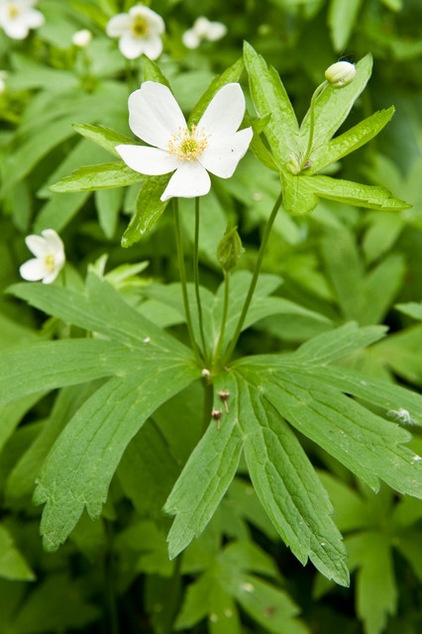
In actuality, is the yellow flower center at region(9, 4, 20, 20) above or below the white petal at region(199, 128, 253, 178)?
above

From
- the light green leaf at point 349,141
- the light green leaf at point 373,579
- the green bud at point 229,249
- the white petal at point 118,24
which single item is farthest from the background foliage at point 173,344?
the light green leaf at point 349,141

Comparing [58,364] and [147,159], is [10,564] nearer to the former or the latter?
[58,364]

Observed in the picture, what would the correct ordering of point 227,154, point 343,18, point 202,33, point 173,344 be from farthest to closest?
point 202,33
point 343,18
point 173,344
point 227,154

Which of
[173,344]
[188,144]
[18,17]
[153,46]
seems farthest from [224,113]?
[18,17]

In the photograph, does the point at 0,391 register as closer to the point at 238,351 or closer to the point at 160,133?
the point at 160,133

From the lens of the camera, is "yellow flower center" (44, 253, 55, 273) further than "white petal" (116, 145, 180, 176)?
Yes

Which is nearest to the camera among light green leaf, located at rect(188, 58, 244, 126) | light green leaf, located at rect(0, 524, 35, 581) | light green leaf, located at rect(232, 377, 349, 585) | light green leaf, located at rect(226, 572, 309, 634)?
light green leaf, located at rect(232, 377, 349, 585)

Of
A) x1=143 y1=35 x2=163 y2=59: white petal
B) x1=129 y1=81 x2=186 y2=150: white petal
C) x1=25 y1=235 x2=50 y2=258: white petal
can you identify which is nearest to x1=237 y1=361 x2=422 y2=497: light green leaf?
x1=129 y1=81 x2=186 y2=150: white petal

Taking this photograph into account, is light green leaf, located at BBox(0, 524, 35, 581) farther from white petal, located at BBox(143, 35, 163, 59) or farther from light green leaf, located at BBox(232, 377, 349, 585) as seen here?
white petal, located at BBox(143, 35, 163, 59)
